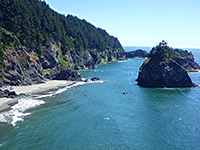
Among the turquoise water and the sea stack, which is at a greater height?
the sea stack

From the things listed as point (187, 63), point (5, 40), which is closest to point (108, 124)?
point (5, 40)

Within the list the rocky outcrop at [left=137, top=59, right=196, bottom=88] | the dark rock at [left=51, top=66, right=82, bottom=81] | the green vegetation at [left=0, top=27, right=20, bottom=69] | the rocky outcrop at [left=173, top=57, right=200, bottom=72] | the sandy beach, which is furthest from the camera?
the rocky outcrop at [left=173, top=57, right=200, bottom=72]

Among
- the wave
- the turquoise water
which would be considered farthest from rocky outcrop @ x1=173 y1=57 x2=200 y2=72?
the wave

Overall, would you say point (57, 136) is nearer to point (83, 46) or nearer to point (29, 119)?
point (29, 119)

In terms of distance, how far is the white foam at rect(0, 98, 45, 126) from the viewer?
4951 cm

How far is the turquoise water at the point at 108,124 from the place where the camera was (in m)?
39.4

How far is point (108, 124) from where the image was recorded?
160 ft

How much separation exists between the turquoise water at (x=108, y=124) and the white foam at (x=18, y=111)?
2089mm

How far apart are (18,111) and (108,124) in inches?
1128

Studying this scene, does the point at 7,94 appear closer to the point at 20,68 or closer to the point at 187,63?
the point at 20,68

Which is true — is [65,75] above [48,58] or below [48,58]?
below

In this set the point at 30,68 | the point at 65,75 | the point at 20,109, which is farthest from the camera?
the point at 65,75

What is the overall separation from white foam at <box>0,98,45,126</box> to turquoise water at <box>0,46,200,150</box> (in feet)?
6.85

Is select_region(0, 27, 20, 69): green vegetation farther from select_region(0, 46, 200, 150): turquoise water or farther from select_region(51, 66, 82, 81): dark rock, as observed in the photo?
select_region(0, 46, 200, 150): turquoise water
